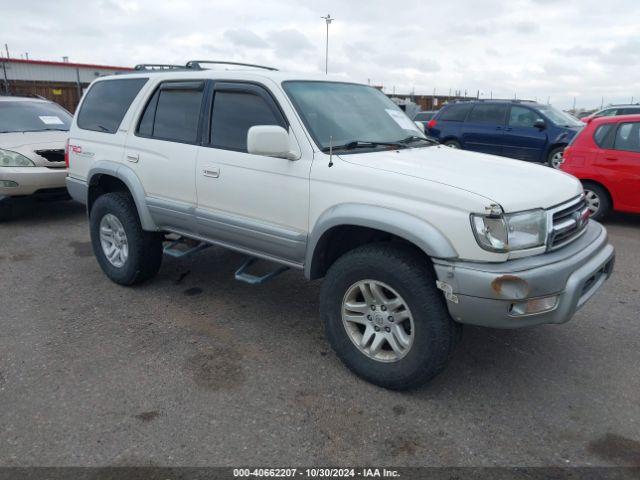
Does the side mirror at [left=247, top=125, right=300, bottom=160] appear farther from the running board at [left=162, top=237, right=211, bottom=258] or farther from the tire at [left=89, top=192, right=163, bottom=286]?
the tire at [left=89, top=192, right=163, bottom=286]

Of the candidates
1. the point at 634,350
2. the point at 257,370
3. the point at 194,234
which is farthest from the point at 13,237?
the point at 634,350

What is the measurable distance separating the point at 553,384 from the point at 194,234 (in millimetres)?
2783

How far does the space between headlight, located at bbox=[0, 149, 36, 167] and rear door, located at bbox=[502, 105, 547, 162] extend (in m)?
9.62

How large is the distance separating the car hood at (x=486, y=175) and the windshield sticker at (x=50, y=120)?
6.66m

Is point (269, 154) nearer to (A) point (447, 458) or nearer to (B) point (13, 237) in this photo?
(A) point (447, 458)

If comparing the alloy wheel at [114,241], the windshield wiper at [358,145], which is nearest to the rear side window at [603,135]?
the windshield wiper at [358,145]

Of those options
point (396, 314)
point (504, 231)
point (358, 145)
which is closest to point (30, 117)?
point (358, 145)

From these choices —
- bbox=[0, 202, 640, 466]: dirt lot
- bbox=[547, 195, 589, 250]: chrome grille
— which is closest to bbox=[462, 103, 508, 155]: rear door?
bbox=[0, 202, 640, 466]: dirt lot

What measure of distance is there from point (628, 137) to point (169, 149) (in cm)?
600

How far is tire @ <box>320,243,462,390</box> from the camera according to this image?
2793mm

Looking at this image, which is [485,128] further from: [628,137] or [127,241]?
[127,241]

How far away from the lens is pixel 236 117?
12.2 ft

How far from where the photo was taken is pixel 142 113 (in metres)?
4.34

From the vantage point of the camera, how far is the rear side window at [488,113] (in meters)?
11.9
